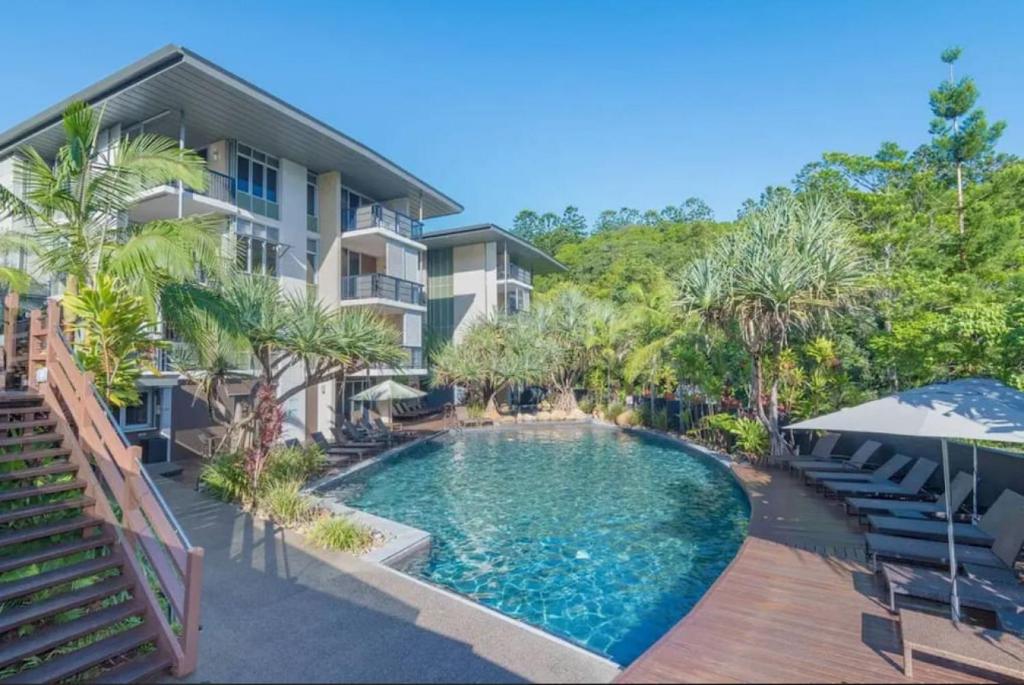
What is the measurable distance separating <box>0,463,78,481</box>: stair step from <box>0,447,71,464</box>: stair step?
0.13 meters

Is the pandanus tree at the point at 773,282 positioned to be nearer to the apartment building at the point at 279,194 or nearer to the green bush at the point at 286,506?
the green bush at the point at 286,506

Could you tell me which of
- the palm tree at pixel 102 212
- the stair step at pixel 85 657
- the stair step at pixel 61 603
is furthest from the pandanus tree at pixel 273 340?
the stair step at pixel 85 657

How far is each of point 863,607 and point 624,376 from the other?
1956 centimetres

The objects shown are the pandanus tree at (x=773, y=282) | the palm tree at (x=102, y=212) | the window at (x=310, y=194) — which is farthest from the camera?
the window at (x=310, y=194)

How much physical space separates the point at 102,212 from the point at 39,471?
4752 millimetres

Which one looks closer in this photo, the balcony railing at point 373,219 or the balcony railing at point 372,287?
the balcony railing at point 372,287

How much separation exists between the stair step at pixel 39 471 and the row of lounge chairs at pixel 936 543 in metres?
9.49

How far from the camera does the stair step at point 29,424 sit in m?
6.29

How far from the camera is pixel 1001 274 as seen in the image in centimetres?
1534

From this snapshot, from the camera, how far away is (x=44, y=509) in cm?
555

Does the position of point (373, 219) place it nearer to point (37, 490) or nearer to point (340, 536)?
point (340, 536)

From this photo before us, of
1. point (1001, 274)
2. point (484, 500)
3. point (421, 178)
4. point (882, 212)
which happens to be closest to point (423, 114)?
point (421, 178)

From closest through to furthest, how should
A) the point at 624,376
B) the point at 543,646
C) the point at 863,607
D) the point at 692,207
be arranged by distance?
the point at 543,646 → the point at 863,607 → the point at 624,376 → the point at 692,207

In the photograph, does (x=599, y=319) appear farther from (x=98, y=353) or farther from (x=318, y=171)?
(x=98, y=353)
